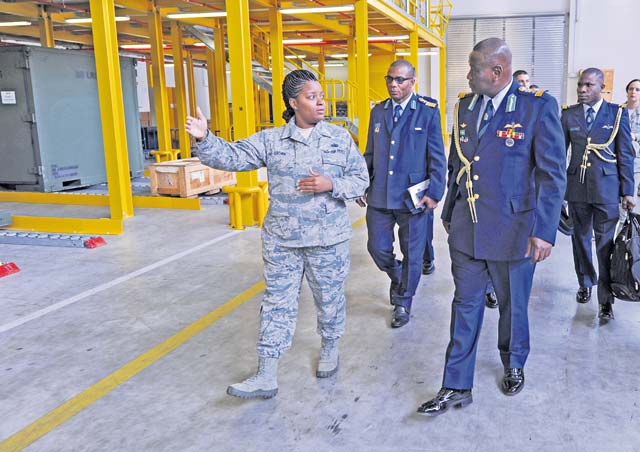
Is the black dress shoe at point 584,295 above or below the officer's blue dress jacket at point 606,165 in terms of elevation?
below

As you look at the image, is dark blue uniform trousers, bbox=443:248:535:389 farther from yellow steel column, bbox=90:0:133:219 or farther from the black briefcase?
yellow steel column, bbox=90:0:133:219

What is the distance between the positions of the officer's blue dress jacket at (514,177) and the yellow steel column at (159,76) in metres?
10.7

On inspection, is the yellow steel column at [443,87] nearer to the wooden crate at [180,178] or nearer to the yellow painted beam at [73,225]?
the wooden crate at [180,178]

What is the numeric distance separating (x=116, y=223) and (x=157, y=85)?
20.1 feet

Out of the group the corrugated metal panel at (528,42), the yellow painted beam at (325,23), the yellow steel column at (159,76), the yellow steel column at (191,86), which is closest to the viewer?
the yellow steel column at (159,76)

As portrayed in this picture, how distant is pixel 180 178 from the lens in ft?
35.0

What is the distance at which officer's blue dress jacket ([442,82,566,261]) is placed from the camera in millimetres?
3168

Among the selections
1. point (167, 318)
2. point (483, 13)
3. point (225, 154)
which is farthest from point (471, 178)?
point (483, 13)

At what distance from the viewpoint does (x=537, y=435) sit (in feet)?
10.2

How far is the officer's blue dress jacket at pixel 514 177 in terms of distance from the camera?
3.17 metres

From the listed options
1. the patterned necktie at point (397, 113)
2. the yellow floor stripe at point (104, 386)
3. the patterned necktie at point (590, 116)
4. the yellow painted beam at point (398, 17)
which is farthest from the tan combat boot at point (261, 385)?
the yellow painted beam at point (398, 17)

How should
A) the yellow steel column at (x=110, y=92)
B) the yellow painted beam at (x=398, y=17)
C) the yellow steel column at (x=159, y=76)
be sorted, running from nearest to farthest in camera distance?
the yellow steel column at (x=110, y=92) < the yellow painted beam at (x=398, y=17) < the yellow steel column at (x=159, y=76)

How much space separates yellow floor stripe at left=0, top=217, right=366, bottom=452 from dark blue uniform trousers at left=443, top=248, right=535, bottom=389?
2080mm

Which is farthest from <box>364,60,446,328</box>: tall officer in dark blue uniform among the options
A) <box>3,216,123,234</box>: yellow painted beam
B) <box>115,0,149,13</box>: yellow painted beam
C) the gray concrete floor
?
<box>115,0,149,13</box>: yellow painted beam
